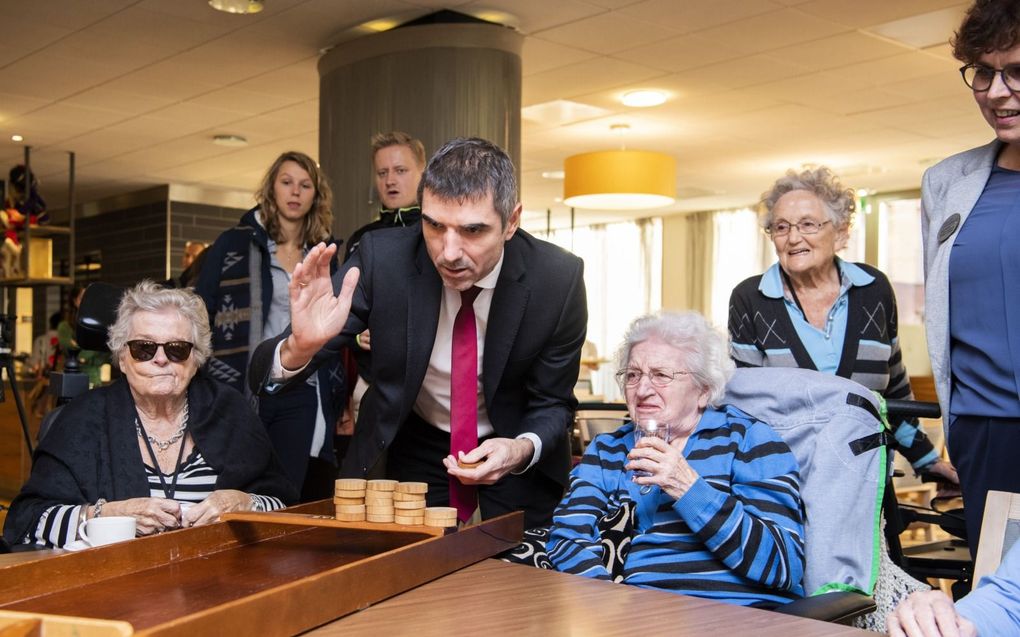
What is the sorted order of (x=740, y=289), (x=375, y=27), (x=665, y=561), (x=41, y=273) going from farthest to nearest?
(x=41, y=273) → (x=375, y=27) → (x=740, y=289) → (x=665, y=561)

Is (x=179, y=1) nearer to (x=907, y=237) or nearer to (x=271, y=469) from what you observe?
(x=271, y=469)

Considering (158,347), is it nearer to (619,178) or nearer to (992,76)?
(992,76)

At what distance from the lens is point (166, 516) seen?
1.99 meters

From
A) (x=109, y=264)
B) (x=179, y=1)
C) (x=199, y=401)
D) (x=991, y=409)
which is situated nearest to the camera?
(x=991, y=409)

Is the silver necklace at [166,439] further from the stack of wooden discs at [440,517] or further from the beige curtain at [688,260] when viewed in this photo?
the beige curtain at [688,260]

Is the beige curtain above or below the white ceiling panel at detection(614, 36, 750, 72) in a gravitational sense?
below

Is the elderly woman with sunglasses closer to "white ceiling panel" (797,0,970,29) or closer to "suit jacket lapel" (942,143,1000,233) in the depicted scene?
"suit jacket lapel" (942,143,1000,233)

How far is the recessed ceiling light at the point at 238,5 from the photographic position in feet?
16.7

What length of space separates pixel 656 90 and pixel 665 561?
5.40m

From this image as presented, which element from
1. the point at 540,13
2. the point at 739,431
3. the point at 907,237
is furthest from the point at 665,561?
the point at 907,237

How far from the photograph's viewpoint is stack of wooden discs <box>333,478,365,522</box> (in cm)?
171

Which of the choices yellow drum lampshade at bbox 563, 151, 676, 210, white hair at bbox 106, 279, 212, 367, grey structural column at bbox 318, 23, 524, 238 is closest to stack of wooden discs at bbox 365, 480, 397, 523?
white hair at bbox 106, 279, 212, 367

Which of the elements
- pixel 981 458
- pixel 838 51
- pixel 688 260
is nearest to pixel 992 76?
pixel 981 458

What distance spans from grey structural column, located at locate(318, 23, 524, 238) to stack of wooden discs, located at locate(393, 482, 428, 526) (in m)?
3.91
